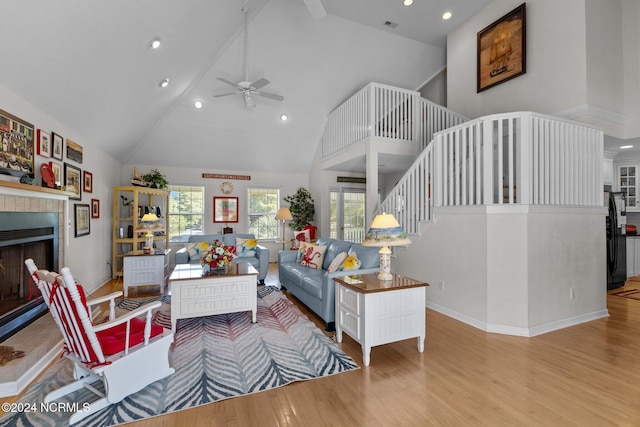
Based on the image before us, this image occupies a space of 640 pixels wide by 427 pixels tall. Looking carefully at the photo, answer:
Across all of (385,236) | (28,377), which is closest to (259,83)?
(385,236)

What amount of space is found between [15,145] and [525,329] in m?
5.58

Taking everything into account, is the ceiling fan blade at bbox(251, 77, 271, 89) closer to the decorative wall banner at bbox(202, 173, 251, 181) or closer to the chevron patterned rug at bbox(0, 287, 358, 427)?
the decorative wall banner at bbox(202, 173, 251, 181)

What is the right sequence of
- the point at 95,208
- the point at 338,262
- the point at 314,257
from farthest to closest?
the point at 95,208, the point at 314,257, the point at 338,262

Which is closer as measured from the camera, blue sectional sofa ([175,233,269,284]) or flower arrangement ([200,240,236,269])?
flower arrangement ([200,240,236,269])

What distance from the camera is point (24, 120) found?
9.99 ft

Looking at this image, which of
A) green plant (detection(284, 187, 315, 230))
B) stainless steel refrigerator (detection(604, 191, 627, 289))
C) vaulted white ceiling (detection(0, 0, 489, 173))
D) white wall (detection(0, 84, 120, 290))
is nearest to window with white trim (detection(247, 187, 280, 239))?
green plant (detection(284, 187, 315, 230))

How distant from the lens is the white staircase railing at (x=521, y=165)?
345 centimetres

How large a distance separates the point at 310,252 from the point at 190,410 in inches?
113

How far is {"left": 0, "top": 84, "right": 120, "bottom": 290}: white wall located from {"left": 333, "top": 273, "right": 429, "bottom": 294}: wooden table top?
3.41 meters

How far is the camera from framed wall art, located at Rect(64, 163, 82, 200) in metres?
4.00

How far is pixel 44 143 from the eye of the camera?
3.46 metres

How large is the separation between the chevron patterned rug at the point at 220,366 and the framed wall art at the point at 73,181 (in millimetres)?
2041

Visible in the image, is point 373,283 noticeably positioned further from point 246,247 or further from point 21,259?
point 21,259

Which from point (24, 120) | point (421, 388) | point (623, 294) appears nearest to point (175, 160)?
point (24, 120)
